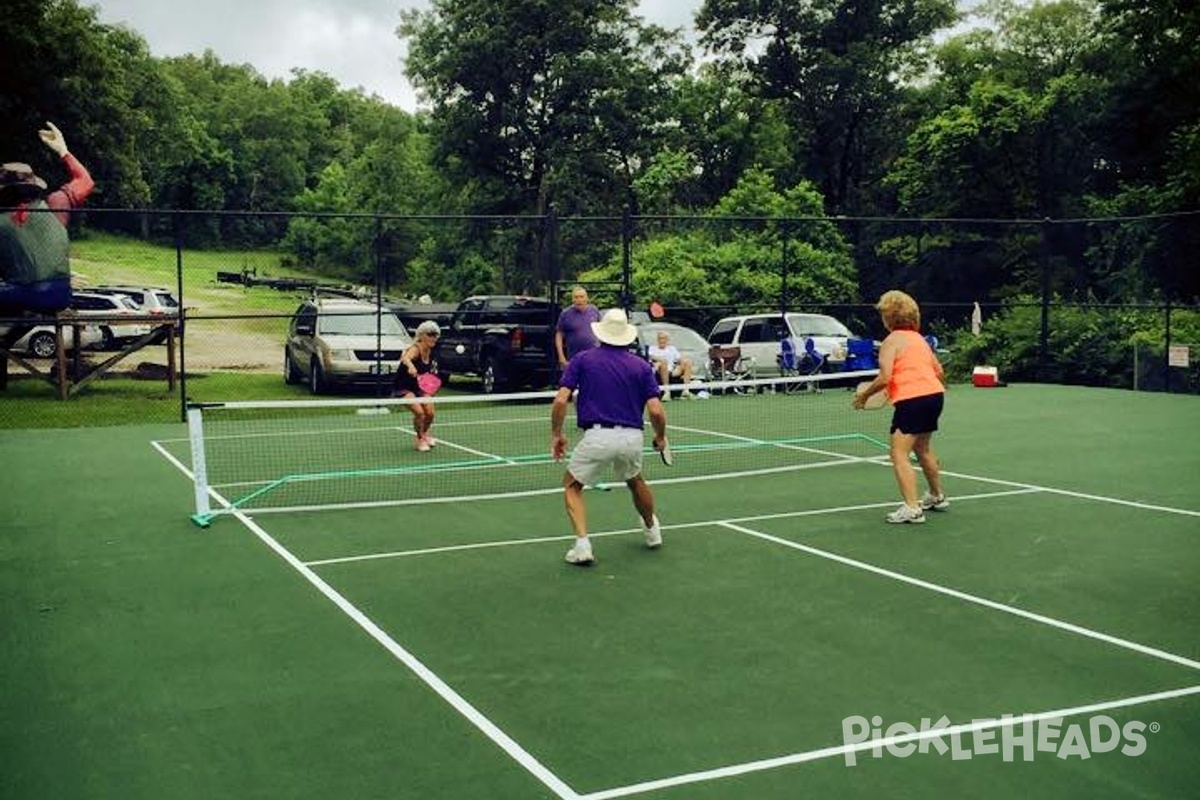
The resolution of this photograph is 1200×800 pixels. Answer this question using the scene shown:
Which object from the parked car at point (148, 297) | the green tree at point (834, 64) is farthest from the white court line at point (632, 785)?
the green tree at point (834, 64)

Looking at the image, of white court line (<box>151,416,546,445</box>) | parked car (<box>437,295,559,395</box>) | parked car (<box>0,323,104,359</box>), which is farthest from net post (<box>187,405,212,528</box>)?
parked car (<box>0,323,104,359</box>)

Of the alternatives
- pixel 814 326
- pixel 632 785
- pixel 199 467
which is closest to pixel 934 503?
pixel 199 467

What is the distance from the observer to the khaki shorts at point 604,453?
27.4 feet

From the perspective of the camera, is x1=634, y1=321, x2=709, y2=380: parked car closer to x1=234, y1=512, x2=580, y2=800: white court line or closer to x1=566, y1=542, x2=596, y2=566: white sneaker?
x1=566, y1=542, x2=596, y2=566: white sneaker

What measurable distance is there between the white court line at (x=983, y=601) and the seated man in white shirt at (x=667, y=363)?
35.5ft

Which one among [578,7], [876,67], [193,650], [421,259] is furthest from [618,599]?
[876,67]

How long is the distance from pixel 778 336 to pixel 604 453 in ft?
52.6

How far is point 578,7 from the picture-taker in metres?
45.7

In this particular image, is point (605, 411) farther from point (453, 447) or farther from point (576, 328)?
point (576, 328)

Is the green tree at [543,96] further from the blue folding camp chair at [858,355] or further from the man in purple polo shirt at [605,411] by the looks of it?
the man in purple polo shirt at [605,411]

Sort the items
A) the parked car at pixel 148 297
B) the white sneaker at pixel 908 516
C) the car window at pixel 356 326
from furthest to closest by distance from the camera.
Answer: the parked car at pixel 148 297 → the car window at pixel 356 326 → the white sneaker at pixel 908 516

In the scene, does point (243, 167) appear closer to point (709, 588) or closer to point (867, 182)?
point (867, 182)

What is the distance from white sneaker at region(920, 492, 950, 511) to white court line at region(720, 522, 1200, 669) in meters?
1.83

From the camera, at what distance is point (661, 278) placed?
31781 mm
